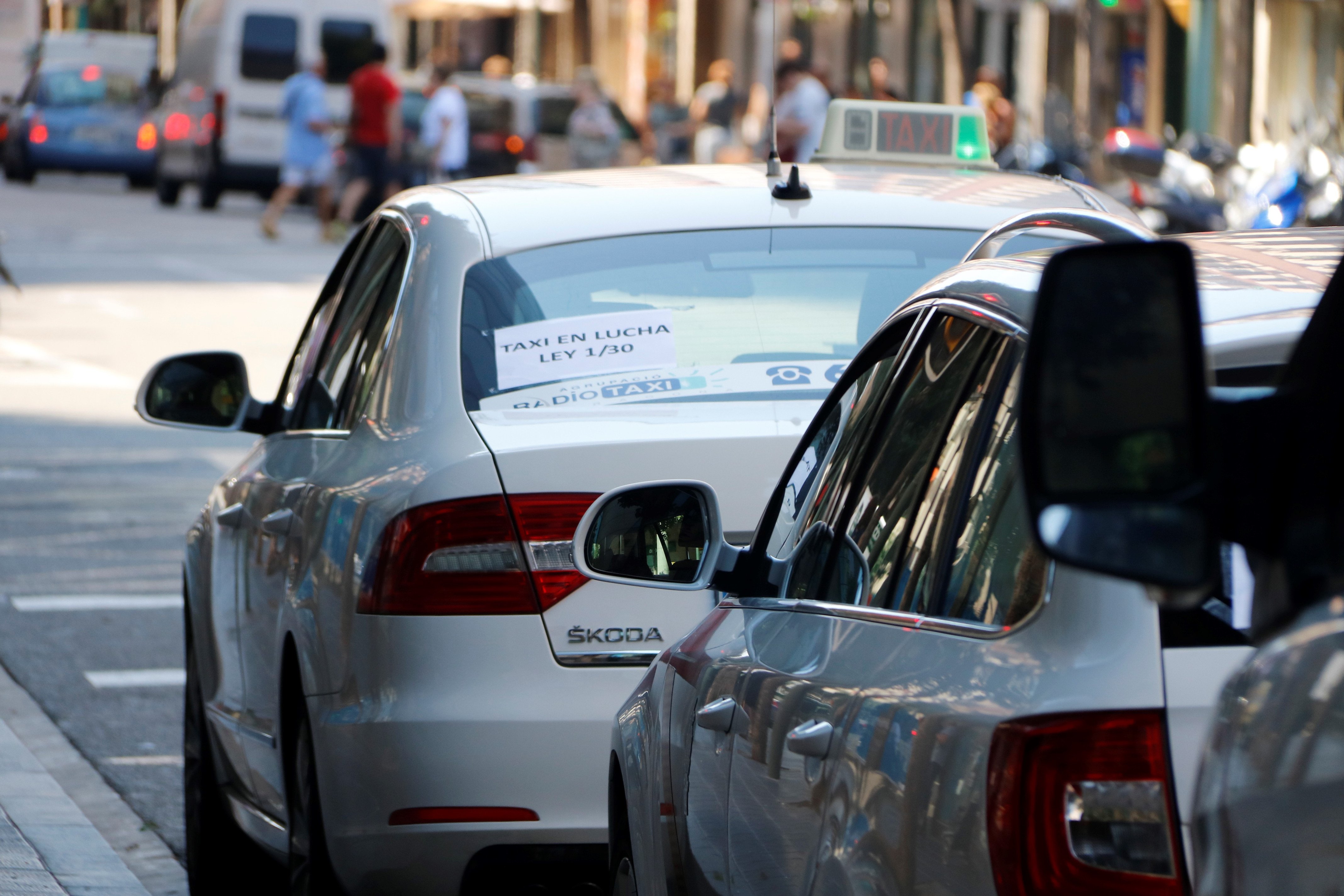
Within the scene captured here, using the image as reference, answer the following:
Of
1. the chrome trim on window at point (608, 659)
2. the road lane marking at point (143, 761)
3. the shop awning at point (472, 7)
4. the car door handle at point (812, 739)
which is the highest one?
the shop awning at point (472, 7)

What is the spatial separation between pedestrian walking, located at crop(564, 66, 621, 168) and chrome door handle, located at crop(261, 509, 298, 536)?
25.9 m

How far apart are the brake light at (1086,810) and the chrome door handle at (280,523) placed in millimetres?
2815

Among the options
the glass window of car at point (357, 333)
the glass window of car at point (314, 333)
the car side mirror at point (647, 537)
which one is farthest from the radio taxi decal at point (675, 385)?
the glass window of car at point (314, 333)

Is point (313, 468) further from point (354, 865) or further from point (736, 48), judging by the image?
point (736, 48)

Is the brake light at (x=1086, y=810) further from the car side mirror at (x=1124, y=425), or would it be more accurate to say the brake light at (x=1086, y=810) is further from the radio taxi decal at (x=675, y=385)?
the radio taxi decal at (x=675, y=385)

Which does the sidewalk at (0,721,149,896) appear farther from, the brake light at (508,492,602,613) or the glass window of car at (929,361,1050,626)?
the glass window of car at (929,361,1050,626)

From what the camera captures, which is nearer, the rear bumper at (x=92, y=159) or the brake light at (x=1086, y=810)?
the brake light at (x=1086, y=810)

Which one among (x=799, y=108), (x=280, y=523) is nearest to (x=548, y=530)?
(x=280, y=523)

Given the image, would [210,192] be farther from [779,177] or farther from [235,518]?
[779,177]

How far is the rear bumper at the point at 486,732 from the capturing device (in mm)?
3920

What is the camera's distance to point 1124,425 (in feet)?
5.12

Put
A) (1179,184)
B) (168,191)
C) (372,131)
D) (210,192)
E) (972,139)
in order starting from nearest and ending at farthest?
(972,139) → (1179,184) → (372,131) → (210,192) → (168,191)

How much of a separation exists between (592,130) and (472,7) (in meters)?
16.1

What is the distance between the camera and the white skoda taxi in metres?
A: 3.94
